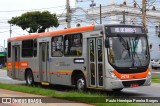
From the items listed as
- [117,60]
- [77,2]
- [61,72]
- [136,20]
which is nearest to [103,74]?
[117,60]

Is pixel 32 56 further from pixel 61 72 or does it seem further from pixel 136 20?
pixel 136 20

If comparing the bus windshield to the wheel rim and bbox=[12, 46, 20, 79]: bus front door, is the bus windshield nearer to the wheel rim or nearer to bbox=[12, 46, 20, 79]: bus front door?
the wheel rim

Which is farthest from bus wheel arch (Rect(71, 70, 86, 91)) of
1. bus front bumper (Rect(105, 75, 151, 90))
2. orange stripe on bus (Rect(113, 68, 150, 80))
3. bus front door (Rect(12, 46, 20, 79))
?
bus front door (Rect(12, 46, 20, 79))

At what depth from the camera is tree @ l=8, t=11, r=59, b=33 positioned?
210 ft

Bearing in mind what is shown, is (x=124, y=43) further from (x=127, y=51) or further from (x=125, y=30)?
(x=125, y=30)

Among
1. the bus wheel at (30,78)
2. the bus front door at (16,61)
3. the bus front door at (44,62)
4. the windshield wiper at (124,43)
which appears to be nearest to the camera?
the windshield wiper at (124,43)

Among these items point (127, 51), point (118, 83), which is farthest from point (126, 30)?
point (118, 83)

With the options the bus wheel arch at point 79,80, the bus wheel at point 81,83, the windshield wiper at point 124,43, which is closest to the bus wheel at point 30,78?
the bus wheel arch at point 79,80

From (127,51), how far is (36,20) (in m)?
49.0

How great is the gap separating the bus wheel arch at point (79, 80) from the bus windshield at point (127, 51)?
2274 millimetres

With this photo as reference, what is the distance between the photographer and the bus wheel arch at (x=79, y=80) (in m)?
18.7

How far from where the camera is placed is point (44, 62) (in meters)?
22.1

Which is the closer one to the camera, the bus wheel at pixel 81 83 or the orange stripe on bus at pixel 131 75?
the orange stripe on bus at pixel 131 75

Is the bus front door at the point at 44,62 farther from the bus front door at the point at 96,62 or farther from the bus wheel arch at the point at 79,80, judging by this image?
the bus front door at the point at 96,62
